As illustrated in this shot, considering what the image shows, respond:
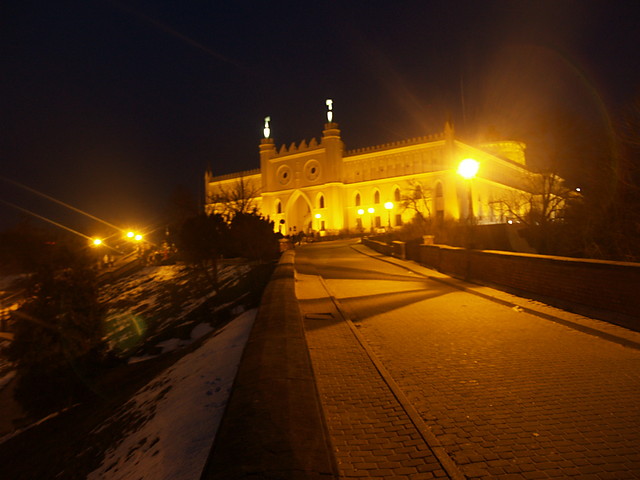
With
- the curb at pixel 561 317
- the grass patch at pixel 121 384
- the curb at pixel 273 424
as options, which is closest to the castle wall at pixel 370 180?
the grass patch at pixel 121 384

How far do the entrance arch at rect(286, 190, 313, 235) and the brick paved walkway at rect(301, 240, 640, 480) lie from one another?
195 feet

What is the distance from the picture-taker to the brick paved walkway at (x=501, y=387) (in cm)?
329

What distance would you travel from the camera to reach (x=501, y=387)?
4.71m

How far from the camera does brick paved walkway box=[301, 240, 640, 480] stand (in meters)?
3.29

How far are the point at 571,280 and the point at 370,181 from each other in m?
54.8

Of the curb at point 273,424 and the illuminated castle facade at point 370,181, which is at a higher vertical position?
the illuminated castle facade at point 370,181

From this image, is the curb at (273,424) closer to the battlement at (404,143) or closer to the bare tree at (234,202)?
the bare tree at (234,202)

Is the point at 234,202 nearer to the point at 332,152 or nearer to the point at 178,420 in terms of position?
the point at 332,152

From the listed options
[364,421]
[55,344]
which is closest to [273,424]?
[364,421]

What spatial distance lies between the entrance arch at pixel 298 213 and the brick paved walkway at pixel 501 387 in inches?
2340

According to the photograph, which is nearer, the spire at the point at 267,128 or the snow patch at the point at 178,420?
the snow patch at the point at 178,420

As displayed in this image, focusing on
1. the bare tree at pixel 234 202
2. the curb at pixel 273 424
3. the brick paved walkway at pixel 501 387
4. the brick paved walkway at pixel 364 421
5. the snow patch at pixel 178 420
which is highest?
the bare tree at pixel 234 202

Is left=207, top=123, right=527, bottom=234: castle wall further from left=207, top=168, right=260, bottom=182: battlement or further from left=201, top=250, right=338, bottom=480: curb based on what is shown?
left=201, top=250, right=338, bottom=480: curb

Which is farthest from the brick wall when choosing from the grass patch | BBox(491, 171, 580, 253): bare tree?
the grass patch
